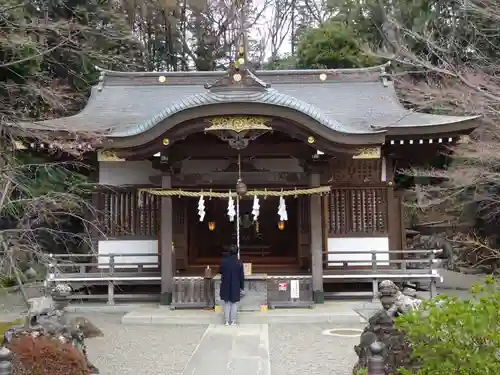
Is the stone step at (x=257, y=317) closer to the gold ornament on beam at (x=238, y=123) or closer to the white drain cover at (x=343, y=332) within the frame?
the white drain cover at (x=343, y=332)

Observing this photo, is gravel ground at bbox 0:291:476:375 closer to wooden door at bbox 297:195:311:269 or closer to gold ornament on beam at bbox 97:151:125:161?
wooden door at bbox 297:195:311:269

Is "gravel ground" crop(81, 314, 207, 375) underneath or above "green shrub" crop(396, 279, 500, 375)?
underneath

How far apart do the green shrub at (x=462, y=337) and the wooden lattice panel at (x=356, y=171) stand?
813 centimetres

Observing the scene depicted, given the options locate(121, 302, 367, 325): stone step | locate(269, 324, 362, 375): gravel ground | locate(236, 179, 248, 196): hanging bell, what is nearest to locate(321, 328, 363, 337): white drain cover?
locate(269, 324, 362, 375): gravel ground

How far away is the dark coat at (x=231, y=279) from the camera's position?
368 inches

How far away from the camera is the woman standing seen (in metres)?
9.34

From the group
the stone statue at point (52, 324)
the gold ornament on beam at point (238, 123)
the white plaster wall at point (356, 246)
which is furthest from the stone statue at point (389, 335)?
the white plaster wall at point (356, 246)

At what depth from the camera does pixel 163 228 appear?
11.1 meters

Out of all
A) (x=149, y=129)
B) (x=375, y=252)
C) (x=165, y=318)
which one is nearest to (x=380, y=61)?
(x=375, y=252)

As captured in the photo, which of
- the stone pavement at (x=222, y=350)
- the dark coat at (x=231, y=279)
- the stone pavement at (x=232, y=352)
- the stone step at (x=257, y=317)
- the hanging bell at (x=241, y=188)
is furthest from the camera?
the hanging bell at (x=241, y=188)

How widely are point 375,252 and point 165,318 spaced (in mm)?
4523

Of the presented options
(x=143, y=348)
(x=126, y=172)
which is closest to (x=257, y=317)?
(x=143, y=348)

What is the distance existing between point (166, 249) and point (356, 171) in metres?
4.67

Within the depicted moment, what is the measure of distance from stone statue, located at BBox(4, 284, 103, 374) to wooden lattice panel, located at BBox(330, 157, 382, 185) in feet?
24.0
